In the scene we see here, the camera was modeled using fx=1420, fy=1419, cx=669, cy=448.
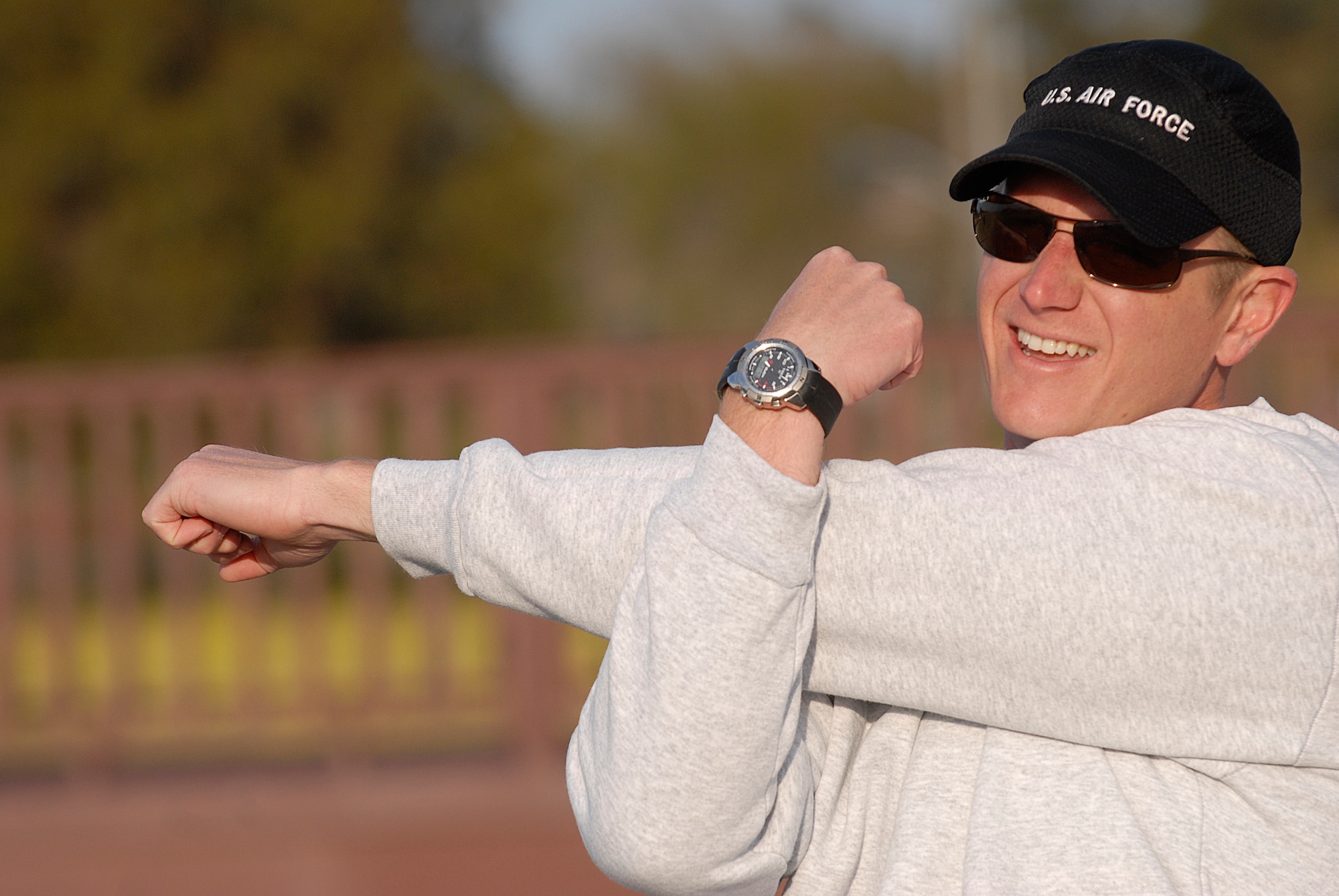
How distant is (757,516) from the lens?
1153mm

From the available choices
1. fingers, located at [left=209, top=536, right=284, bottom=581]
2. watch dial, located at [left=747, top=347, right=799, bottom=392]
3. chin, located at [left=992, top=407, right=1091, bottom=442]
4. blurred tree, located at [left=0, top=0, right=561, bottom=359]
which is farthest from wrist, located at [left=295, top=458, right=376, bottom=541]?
blurred tree, located at [left=0, top=0, right=561, bottom=359]

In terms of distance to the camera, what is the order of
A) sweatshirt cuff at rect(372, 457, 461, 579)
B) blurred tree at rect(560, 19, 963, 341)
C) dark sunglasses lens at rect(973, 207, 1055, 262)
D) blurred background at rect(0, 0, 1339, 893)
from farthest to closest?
1. blurred tree at rect(560, 19, 963, 341)
2. blurred background at rect(0, 0, 1339, 893)
3. dark sunglasses lens at rect(973, 207, 1055, 262)
4. sweatshirt cuff at rect(372, 457, 461, 579)

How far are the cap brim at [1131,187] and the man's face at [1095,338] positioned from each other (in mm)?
50

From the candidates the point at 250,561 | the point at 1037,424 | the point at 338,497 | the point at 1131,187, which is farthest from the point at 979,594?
the point at 250,561

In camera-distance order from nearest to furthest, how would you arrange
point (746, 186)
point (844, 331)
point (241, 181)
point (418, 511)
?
1. point (844, 331)
2. point (418, 511)
3. point (241, 181)
4. point (746, 186)

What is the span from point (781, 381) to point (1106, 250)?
44 cm

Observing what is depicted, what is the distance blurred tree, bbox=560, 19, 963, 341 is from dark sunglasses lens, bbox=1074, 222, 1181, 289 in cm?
3109

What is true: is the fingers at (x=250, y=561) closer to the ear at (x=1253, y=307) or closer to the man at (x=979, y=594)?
the man at (x=979, y=594)

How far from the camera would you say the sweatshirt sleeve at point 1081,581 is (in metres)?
1.23

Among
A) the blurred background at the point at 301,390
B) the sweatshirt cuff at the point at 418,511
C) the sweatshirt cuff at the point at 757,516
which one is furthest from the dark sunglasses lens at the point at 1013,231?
the blurred background at the point at 301,390

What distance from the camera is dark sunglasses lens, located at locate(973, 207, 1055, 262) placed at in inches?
59.3

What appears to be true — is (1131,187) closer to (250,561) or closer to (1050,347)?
(1050,347)

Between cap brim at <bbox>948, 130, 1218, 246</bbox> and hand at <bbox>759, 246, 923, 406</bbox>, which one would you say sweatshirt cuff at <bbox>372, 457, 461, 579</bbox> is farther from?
cap brim at <bbox>948, 130, 1218, 246</bbox>

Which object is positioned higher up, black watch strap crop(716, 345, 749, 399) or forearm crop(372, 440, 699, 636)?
black watch strap crop(716, 345, 749, 399)
